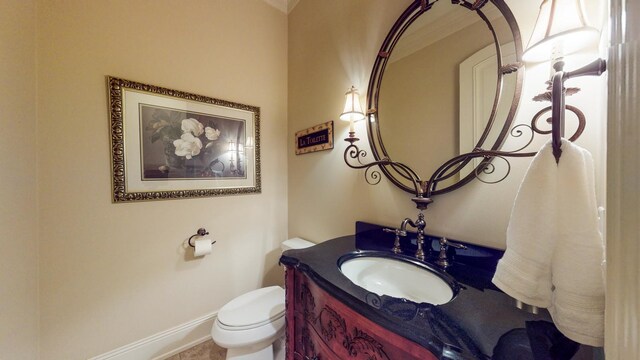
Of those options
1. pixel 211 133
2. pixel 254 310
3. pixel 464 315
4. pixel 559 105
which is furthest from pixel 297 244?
pixel 559 105

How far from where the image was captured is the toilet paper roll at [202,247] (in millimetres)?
1425

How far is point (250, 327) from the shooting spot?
1.12 metres

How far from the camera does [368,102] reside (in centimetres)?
120

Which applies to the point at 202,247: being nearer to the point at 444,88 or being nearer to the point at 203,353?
the point at 203,353

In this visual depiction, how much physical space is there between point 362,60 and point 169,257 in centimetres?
180

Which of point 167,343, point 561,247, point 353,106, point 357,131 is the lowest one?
point 167,343

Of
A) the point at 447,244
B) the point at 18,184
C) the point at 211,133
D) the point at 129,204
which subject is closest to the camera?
the point at 447,244

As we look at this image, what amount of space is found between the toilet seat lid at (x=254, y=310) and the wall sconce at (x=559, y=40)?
138cm

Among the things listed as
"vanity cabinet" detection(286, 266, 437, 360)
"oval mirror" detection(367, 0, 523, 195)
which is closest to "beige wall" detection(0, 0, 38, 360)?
"vanity cabinet" detection(286, 266, 437, 360)

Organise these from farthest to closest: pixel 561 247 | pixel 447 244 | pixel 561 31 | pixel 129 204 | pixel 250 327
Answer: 1. pixel 129 204
2. pixel 250 327
3. pixel 447 244
4. pixel 561 31
5. pixel 561 247

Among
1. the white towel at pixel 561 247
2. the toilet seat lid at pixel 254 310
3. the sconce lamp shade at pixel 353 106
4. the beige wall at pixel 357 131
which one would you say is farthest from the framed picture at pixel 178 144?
the white towel at pixel 561 247

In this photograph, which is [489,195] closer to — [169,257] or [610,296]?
[610,296]

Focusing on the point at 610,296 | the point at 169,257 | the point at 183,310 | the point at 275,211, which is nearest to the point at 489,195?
the point at 610,296

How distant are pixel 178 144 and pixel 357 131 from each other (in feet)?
3.94
